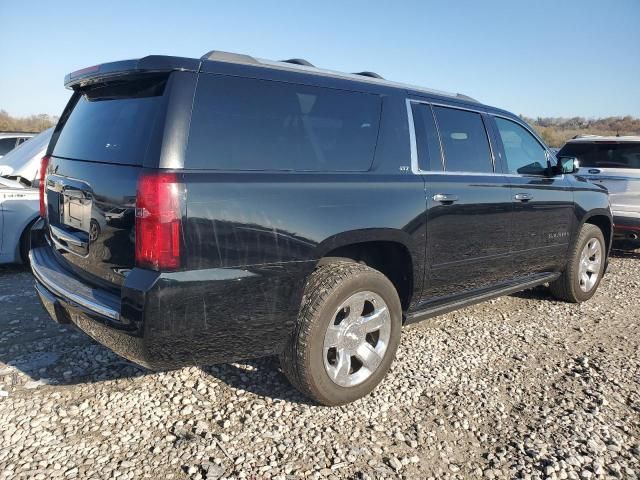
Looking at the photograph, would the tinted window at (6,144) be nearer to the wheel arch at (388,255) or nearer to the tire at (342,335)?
the wheel arch at (388,255)

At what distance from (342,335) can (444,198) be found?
117cm

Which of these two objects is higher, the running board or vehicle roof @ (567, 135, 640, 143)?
vehicle roof @ (567, 135, 640, 143)

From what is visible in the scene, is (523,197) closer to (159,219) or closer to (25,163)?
(159,219)

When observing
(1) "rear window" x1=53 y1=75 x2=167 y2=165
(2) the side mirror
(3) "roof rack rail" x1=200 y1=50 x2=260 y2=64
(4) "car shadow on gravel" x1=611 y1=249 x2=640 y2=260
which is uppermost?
(3) "roof rack rail" x1=200 y1=50 x2=260 y2=64

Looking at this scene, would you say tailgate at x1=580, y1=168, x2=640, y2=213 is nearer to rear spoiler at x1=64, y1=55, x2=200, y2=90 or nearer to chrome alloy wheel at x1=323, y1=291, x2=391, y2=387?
chrome alloy wheel at x1=323, y1=291, x2=391, y2=387

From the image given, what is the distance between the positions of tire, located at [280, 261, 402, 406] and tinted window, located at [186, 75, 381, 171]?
65 centimetres

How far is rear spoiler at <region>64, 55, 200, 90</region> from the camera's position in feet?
7.72

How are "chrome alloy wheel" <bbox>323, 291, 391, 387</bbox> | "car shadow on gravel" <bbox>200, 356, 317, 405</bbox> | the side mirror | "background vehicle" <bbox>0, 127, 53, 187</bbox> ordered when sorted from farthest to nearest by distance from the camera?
"background vehicle" <bbox>0, 127, 53, 187</bbox> < the side mirror < "car shadow on gravel" <bbox>200, 356, 317, 405</bbox> < "chrome alloy wheel" <bbox>323, 291, 391, 387</bbox>

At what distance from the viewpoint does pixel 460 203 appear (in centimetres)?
347

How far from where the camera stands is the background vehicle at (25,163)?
18.7 ft

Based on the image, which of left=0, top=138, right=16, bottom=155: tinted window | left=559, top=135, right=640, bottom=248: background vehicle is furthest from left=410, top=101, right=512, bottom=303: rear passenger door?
left=0, top=138, right=16, bottom=155: tinted window

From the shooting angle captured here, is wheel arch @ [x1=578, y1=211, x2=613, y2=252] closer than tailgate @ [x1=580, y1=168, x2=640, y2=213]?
Yes

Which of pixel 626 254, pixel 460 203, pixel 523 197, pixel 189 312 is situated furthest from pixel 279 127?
pixel 626 254

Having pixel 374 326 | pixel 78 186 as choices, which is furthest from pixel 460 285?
pixel 78 186
